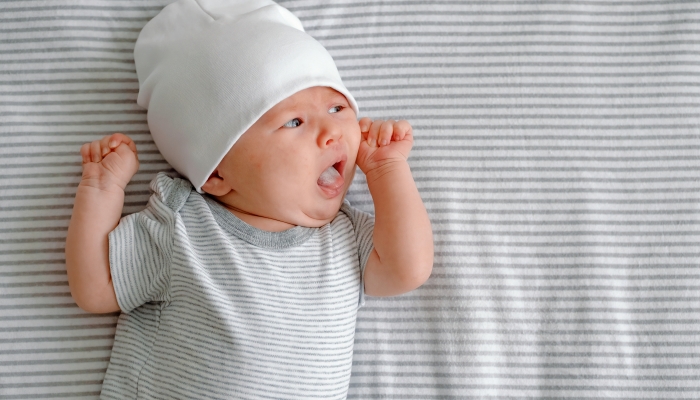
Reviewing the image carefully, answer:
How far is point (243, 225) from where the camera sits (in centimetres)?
122

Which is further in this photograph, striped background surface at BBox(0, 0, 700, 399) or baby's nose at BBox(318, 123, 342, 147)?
striped background surface at BBox(0, 0, 700, 399)

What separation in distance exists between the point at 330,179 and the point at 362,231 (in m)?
0.14

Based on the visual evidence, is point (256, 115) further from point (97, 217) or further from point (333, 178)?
point (97, 217)

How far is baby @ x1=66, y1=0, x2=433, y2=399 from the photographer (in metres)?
1.14

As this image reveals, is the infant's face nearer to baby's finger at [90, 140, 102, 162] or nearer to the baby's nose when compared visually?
the baby's nose

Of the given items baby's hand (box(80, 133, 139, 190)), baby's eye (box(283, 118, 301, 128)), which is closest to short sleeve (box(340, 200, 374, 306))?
baby's eye (box(283, 118, 301, 128))

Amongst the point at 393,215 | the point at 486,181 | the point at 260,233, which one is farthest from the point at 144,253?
the point at 486,181

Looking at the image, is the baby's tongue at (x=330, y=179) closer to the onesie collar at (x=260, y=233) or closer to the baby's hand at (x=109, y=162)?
the onesie collar at (x=260, y=233)

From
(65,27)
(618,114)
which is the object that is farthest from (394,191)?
(65,27)

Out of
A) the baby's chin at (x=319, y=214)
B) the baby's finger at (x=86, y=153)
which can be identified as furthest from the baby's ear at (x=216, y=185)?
the baby's finger at (x=86, y=153)

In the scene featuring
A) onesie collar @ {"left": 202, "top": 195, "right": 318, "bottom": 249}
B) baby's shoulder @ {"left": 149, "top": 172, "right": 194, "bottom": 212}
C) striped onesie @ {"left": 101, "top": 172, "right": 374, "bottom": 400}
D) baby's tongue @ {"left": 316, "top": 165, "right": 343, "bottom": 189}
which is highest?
baby's tongue @ {"left": 316, "top": 165, "right": 343, "bottom": 189}

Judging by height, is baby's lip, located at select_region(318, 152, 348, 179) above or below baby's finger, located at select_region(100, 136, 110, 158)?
above

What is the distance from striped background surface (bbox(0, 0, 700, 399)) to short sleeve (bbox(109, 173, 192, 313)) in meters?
0.13

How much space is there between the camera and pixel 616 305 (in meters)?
1.28
